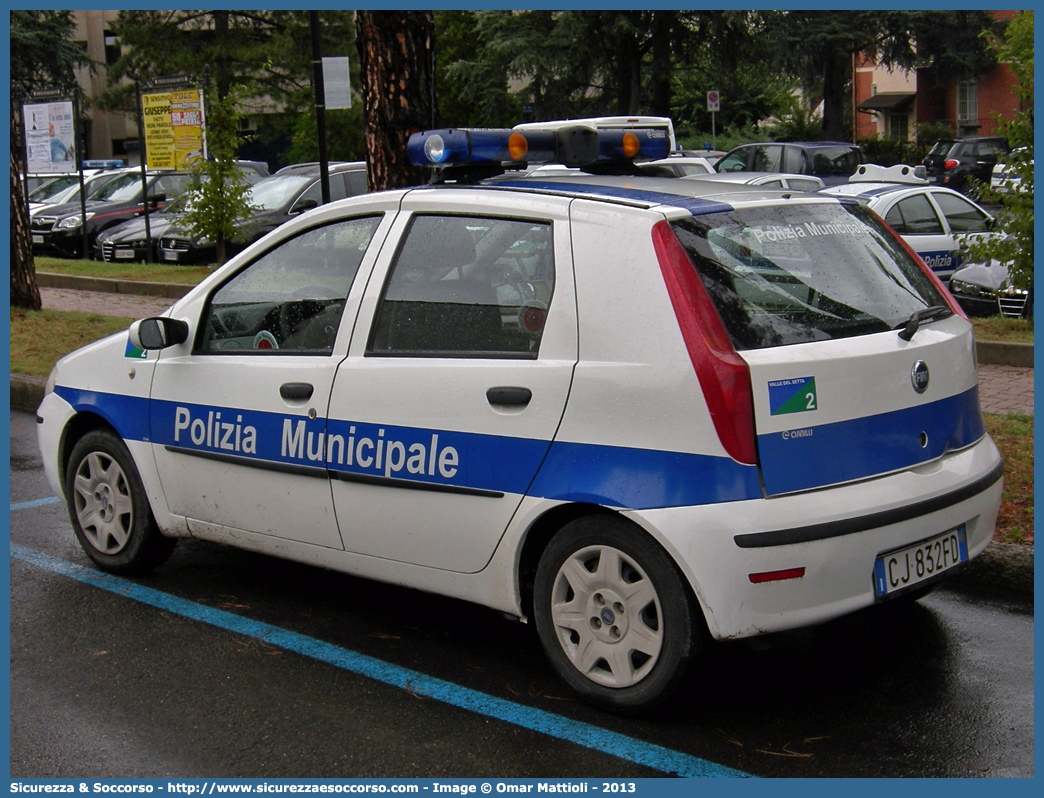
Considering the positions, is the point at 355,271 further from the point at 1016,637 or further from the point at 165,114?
the point at 165,114

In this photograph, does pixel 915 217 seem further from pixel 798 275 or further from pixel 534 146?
pixel 798 275

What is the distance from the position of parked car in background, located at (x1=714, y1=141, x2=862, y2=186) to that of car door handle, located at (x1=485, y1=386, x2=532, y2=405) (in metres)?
20.1

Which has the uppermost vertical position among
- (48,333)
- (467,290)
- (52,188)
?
(52,188)

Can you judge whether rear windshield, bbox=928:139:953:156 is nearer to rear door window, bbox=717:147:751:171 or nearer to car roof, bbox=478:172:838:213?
rear door window, bbox=717:147:751:171

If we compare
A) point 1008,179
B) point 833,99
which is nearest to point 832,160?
point 1008,179

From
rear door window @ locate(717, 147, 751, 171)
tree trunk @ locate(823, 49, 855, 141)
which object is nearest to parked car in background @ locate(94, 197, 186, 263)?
rear door window @ locate(717, 147, 751, 171)

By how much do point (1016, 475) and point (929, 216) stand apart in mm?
9195

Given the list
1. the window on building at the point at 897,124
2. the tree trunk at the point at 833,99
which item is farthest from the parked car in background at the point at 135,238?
the window on building at the point at 897,124

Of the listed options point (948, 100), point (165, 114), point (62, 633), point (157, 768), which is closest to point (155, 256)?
point (165, 114)

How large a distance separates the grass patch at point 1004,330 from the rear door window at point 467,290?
7.04m

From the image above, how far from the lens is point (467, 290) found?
3.94m

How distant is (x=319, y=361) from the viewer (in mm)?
4203

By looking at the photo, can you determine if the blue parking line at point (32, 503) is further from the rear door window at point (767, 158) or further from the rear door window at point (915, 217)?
the rear door window at point (767, 158)

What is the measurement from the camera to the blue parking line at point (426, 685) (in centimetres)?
331
